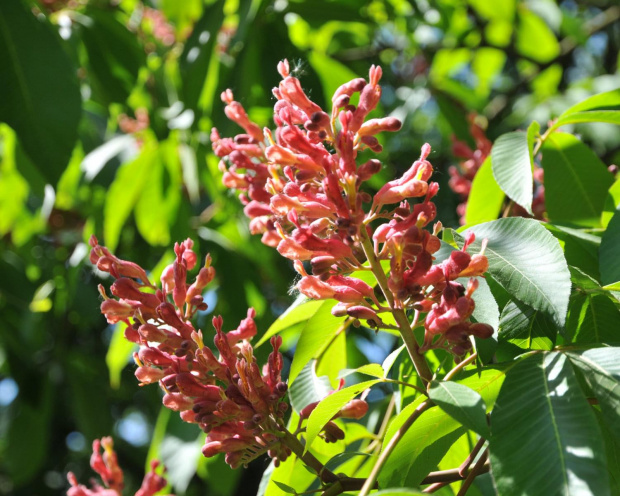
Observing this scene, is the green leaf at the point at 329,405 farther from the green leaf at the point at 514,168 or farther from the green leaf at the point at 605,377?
the green leaf at the point at 514,168

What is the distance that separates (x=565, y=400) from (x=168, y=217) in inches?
95.8

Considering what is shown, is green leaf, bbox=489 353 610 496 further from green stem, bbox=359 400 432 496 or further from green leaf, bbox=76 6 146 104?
green leaf, bbox=76 6 146 104

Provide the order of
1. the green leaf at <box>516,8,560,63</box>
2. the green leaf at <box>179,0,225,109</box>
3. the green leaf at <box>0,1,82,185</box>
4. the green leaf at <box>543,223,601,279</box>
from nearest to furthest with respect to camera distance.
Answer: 1. the green leaf at <box>543,223,601,279</box>
2. the green leaf at <box>0,1,82,185</box>
3. the green leaf at <box>179,0,225,109</box>
4. the green leaf at <box>516,8,560,63</box>

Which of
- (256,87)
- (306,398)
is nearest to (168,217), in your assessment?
(256,87)

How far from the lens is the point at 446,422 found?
3.82ft

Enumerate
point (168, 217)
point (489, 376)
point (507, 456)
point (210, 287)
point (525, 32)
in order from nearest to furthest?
point (507, 456) < point (489, 376) < point (168, 217) < point (210, 287) < point (525, 32)

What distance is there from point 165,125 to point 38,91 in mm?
1082

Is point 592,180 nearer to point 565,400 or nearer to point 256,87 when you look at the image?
point 565,400

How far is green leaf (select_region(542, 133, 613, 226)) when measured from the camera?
174cm

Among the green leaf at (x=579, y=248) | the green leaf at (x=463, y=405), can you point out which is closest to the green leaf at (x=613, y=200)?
the green leaf at (x=579, y=248)

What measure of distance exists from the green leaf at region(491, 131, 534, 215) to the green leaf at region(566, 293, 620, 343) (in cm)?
27

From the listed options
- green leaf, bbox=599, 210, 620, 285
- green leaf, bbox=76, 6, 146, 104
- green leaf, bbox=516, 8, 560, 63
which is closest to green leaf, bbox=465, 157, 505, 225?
green leaf, bbox=599, 210, 620, 285

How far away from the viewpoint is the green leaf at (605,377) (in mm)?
962

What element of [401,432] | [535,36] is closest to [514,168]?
[401,432]
